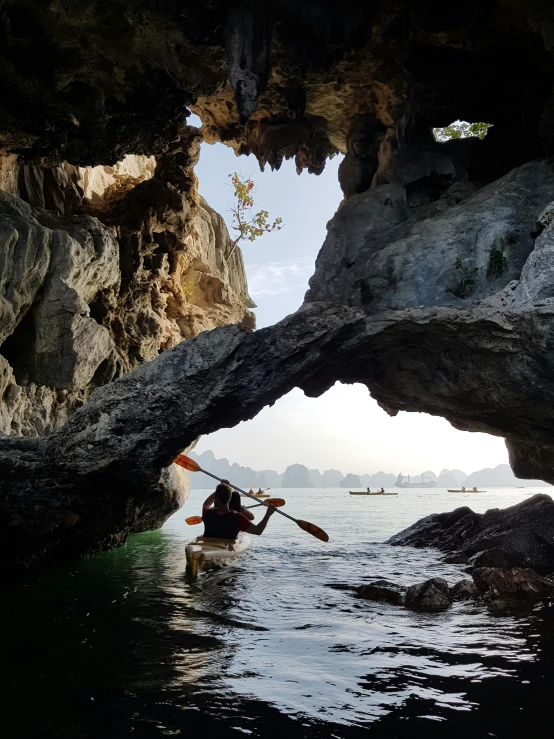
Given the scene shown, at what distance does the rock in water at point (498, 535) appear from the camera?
12.3 meters

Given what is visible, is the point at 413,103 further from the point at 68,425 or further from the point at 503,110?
the point at 68,425

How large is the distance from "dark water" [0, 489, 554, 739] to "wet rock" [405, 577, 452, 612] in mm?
413

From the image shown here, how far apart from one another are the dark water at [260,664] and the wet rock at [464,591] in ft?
2.78

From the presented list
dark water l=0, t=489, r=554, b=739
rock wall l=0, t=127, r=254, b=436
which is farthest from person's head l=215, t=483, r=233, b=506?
rock wall l=0, t=127, r=254, b=436

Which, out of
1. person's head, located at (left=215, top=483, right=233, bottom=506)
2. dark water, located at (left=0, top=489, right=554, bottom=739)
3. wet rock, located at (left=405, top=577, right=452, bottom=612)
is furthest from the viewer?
person's head, located at (left=215, top=483, right=233, bottom=506)

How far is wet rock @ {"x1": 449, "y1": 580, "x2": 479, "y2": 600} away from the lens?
400 inches

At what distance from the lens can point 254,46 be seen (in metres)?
10.6

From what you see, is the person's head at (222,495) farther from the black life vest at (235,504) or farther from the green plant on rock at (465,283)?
the green plant on rock at (465,283)

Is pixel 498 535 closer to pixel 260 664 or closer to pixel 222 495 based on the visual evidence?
pixel 222 495

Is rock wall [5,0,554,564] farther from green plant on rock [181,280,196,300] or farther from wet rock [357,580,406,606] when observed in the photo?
green plant on rock [181,280,196,300]

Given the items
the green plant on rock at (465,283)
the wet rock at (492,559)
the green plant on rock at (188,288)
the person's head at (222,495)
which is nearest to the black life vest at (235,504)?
the person's head at (222,495)

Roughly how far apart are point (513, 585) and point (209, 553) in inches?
245

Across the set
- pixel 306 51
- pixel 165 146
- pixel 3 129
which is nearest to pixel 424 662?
pixel 306 51

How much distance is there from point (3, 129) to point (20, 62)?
6.38 ft
